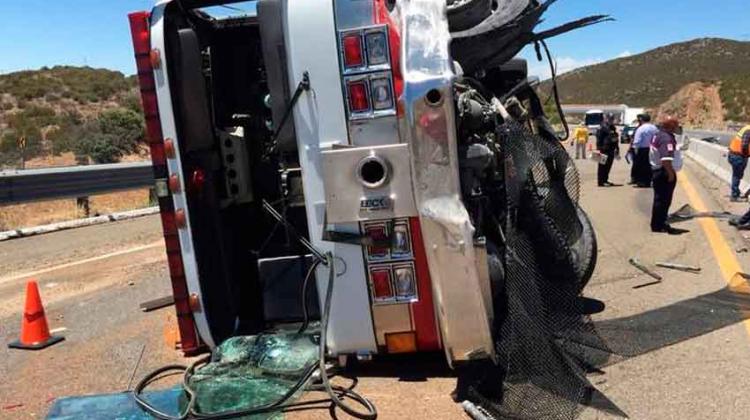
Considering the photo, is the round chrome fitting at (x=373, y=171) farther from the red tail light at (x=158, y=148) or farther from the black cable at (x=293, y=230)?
the red tail light at (x=158, y=148)

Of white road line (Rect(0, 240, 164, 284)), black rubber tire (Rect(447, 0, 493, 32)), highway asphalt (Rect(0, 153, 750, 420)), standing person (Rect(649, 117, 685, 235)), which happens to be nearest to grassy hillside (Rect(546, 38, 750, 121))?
standing person (Rect(649, 117, 685, 235))

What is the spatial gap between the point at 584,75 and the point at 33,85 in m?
113

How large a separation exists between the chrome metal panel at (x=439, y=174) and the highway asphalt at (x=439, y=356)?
1.89 feet

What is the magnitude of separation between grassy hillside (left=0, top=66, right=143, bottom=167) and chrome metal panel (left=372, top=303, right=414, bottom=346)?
22162mm

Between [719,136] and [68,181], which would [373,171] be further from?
[719,136]

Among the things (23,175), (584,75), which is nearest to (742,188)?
(23,175)

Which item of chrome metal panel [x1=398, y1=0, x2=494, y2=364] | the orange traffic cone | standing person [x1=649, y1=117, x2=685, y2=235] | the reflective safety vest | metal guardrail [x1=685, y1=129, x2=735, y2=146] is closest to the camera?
chrome metal panel [x1=398, y1=0, x2=494, y2=364]

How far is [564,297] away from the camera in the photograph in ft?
13.9

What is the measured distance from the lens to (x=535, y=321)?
A: 3943 millimetres

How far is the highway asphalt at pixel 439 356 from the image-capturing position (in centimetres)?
396

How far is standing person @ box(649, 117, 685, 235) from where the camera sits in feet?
30.2

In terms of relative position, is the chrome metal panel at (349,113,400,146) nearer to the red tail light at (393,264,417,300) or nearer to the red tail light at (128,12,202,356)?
the red tail light at (393,264,417,300)

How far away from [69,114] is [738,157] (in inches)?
1647

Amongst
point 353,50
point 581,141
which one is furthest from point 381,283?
point 581,141
